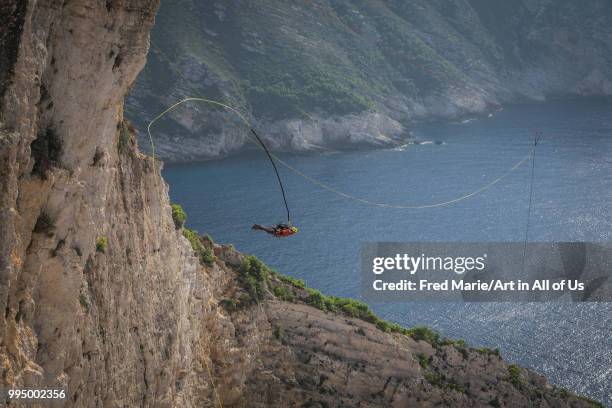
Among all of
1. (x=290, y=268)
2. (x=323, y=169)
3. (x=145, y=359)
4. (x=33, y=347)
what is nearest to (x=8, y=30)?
(x=33, y=347)

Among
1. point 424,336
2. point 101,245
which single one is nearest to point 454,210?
point 424,336

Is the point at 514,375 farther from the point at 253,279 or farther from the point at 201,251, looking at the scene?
the point at 201,251

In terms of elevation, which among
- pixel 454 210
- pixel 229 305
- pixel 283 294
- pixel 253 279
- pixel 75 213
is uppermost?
pixel 75 213

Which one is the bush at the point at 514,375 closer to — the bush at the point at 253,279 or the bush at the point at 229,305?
the bush at the point at 253,279

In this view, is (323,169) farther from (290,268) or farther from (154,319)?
(154,319)

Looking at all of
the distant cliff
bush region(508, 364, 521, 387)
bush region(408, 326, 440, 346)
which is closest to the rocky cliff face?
bush region(408, 326, 440, 346)

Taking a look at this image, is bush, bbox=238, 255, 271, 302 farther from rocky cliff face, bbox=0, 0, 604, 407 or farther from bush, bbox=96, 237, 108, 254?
bush, bbox=96, 237, 108, 254

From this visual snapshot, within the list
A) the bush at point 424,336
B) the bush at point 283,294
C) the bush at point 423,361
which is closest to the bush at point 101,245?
the bush at point 283,294
